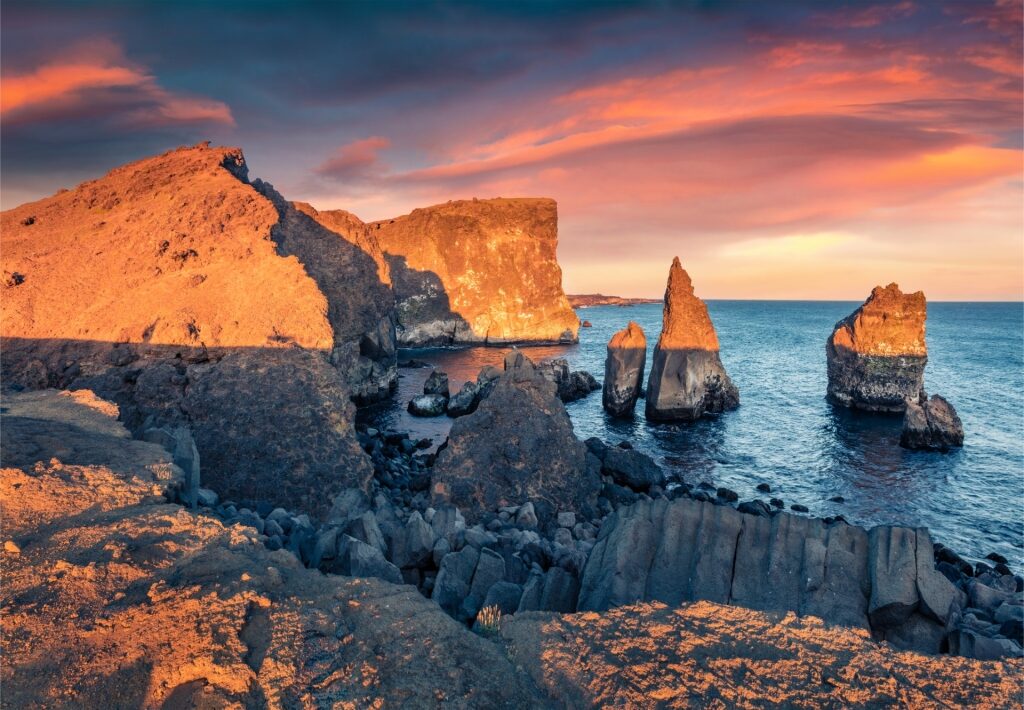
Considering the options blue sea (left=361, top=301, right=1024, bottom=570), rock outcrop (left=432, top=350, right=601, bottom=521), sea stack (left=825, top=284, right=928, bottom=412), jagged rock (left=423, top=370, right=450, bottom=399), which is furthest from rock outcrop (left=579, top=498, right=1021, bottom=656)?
sea stack (left=825, top=284, right=928, bottom=412)

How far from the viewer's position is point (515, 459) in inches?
640

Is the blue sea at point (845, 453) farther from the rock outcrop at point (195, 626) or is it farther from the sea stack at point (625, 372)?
the rock outcrop at point (195, 626)

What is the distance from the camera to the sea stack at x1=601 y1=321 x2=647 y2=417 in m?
37.9

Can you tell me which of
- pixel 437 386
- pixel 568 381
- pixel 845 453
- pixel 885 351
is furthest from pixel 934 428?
pixel 437 386

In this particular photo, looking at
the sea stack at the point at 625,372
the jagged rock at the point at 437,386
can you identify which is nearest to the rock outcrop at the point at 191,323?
the jagged rock at the point at 437,386

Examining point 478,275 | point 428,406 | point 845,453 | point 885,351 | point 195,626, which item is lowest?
point 845,453

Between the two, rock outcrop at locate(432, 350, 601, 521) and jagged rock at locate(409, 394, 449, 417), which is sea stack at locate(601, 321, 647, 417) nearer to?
jagged rock at locate(409, 394, 449, 417)

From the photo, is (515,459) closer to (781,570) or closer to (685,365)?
(781,570)

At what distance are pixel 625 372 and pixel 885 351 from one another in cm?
1827

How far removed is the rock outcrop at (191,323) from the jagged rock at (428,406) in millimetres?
17504

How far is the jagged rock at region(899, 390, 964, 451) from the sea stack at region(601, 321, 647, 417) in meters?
15.5

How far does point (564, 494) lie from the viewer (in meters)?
16.1

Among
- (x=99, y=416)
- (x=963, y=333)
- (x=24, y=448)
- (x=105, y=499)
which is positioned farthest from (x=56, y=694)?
(x=963, y=333)

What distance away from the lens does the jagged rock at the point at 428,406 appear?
37250 mm
